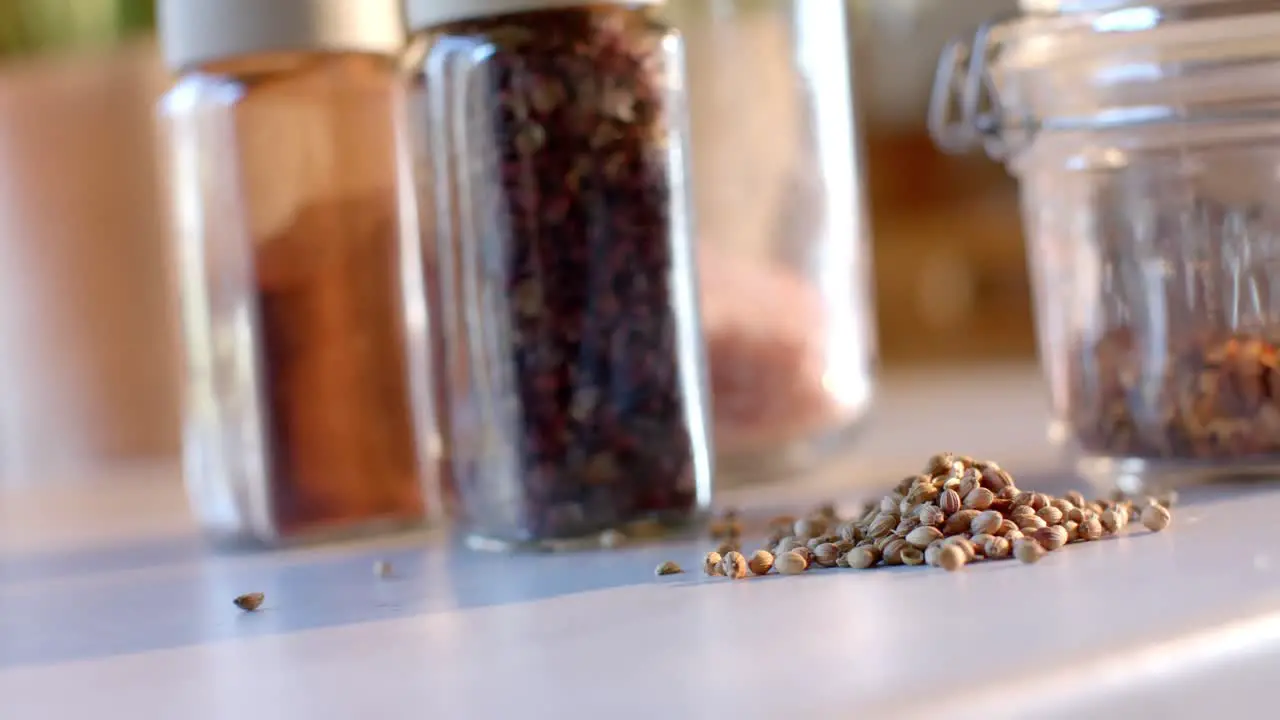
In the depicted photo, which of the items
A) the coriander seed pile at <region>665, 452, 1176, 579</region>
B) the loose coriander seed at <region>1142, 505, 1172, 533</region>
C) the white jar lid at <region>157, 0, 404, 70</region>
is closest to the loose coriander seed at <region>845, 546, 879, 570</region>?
the coriander seed pile at <region>665, 452, 1176, 579</region>

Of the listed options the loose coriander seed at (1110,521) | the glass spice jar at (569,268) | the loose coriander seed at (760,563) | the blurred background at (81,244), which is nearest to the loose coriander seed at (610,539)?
the glass spice jar at (569,268)

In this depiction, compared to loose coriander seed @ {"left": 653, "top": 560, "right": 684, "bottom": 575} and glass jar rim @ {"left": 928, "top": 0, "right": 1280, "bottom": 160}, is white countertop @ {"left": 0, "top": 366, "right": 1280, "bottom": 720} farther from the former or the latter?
glass jar rim @ {"left": 928, "top": 0, "right": 1280, "bottom": 160}

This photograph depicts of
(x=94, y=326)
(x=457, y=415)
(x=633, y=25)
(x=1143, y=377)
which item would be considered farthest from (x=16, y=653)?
(x=94, y=326)

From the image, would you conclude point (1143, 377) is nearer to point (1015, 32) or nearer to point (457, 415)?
point (1015, 32)

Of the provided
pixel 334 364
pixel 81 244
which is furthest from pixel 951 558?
pixel 81 244

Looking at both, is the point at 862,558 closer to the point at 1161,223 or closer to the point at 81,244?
the point at 1161,223
